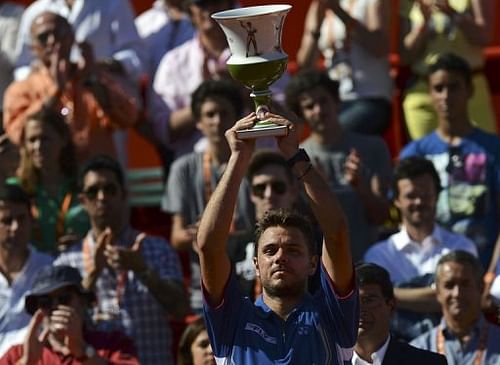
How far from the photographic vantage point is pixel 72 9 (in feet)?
36.9

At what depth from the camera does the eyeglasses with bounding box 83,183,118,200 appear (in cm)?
977

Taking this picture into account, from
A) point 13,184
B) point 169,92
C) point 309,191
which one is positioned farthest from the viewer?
point 169,92

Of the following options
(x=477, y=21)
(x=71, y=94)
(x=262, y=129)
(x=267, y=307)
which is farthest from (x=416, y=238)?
(x=262, y=129)

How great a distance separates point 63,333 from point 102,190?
119cm

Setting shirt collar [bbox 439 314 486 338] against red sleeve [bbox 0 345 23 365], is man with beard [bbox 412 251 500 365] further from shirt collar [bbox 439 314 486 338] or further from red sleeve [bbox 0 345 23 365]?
red sleeve [bbox 0 345 23 365]

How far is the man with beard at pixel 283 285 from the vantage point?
22.6ft

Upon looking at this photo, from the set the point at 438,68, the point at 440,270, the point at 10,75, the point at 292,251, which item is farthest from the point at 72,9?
the point at 292,251

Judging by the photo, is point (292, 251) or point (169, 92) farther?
point (169, 92)

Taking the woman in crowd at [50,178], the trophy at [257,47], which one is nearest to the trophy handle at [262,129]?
the trophy at [257,47]

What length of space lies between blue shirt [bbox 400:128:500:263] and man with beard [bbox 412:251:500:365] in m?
1.02

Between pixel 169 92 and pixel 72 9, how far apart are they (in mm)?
892

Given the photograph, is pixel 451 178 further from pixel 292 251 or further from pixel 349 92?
pixel 292 251

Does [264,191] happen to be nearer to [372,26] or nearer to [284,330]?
[372,26]

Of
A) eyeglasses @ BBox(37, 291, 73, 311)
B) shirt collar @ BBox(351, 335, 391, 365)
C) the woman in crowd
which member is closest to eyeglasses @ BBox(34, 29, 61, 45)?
the woman in crowd
